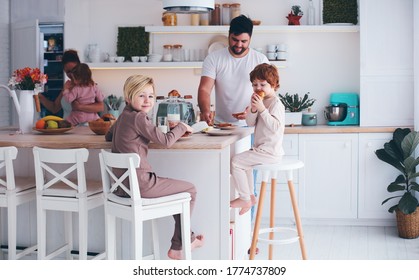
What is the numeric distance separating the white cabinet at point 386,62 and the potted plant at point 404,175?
1.05 ft

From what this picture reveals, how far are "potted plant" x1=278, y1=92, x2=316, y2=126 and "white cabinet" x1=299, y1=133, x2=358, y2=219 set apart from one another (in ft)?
1.10

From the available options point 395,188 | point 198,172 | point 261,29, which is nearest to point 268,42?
point 261,29

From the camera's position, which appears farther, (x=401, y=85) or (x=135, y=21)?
(x=135, y=21)

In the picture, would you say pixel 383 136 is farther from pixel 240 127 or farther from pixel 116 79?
pixel 116 79

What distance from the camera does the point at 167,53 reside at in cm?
730

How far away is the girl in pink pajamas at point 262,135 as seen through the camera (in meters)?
4.41

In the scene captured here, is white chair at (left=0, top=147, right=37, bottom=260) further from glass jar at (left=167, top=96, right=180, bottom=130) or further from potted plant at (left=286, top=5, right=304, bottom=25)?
potted plant at (left=286, top=5, right=304, bottom=25)

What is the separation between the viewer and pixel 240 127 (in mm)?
5184

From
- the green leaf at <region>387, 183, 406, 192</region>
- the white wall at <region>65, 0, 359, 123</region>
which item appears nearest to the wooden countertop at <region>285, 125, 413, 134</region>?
the green leaf at <region>387, 183, 406, 192</region>

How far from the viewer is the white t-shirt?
538 centimetres

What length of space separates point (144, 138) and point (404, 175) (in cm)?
317
